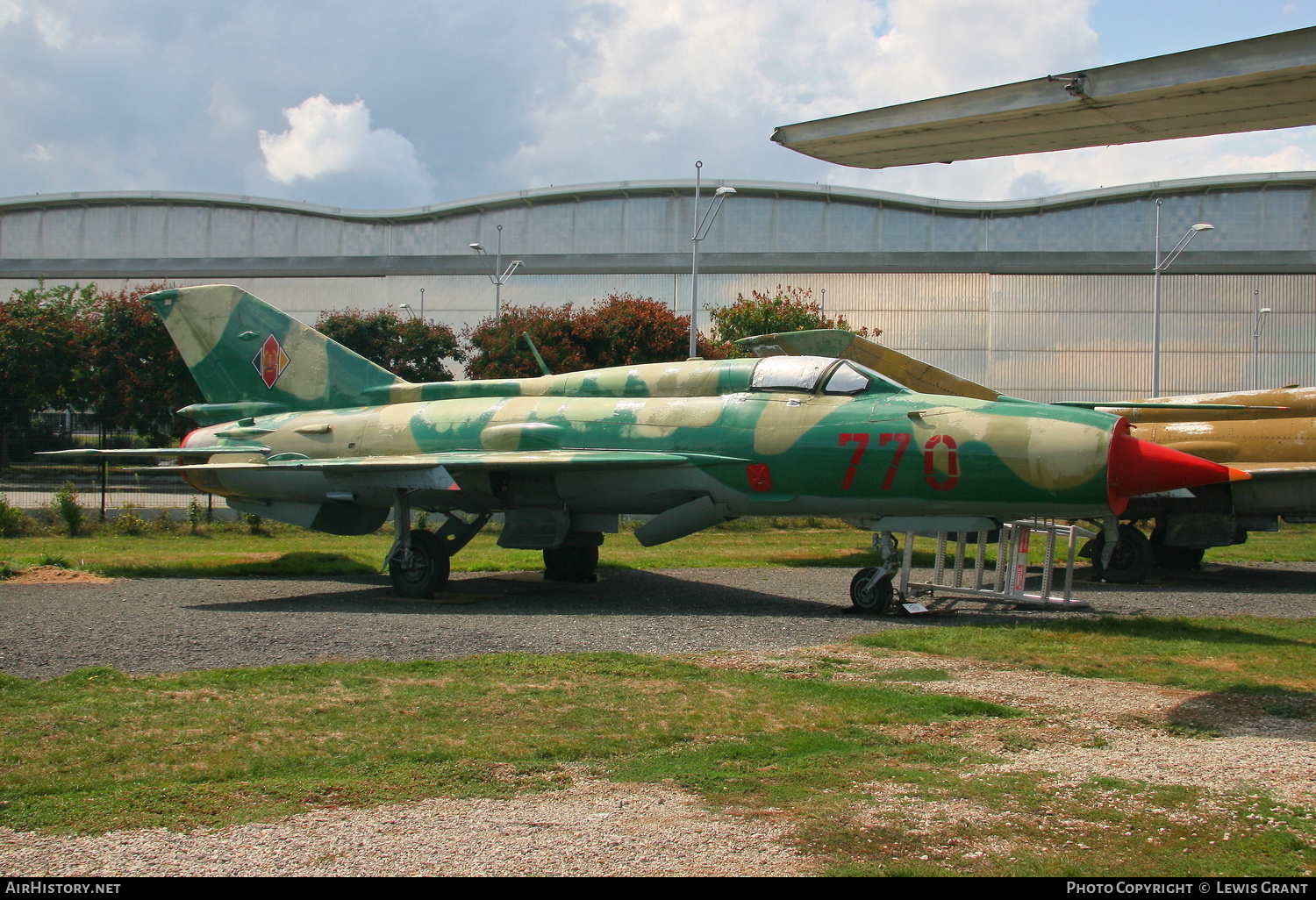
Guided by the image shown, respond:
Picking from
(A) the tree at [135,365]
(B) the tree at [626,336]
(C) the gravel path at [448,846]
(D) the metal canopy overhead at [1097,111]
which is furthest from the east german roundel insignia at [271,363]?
(A) the tree at [135,365]

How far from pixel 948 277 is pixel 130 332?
109 feet

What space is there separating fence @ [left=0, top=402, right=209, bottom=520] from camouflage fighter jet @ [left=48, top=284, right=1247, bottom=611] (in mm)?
10253

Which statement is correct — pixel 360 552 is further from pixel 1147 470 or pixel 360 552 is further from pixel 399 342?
pixel 399 342

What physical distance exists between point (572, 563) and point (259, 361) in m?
5.72

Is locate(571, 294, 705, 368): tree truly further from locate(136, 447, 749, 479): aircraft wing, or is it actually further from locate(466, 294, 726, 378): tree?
locate(136, 447, 749, 479): aircraft wing

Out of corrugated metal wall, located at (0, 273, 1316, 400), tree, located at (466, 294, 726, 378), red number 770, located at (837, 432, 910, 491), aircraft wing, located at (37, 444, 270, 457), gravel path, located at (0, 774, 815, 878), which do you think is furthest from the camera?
corrugated metal wall, located at (0, 273, 1316, 400)

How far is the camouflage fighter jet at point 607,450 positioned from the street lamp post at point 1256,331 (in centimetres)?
3536

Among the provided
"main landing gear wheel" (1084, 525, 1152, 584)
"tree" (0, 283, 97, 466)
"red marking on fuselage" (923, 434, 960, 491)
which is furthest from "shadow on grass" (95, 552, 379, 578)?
"tree" (0, 283, 97, 466)

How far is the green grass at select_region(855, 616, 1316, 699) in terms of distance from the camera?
795cm

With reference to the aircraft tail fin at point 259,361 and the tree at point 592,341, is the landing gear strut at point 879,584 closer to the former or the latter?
the aircraft tail fin at point 259,361

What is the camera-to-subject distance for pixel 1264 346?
43.2 meters

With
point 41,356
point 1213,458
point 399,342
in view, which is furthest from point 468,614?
point 41,356

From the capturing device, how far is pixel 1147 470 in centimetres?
1002

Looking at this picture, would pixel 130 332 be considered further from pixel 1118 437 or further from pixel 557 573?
pixel 1118 437
